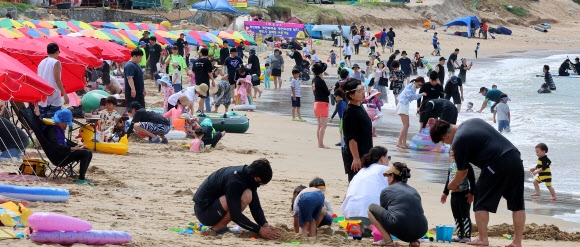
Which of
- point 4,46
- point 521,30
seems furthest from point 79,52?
point 521,30

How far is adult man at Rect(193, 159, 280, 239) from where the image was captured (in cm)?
712

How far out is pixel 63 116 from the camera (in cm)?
934

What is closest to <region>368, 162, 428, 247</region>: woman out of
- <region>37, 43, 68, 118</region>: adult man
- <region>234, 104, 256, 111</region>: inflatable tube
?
<region>37, 43, 68, 118</region>: adult man

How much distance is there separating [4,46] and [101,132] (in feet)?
9.54

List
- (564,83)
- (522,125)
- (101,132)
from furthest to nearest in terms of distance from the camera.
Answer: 1. (564,83)
2. (522,125)
3. (101,132)

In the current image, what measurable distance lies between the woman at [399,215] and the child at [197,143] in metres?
6.08

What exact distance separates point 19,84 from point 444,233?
4.21m

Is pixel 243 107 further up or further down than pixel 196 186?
further down

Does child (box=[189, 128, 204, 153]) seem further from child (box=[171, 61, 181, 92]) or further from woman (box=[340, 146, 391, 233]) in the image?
child (box=[171, 61, 181, 92])

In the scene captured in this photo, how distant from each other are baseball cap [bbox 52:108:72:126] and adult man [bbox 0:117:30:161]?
3.25 feet

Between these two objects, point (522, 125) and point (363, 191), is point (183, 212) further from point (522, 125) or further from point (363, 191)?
point (522, 125)

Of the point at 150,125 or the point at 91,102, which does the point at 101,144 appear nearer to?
the point at 150,125

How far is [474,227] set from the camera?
8.67 meters

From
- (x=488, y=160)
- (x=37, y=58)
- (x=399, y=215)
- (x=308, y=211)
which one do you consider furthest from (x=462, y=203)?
(x=37, y=58)
